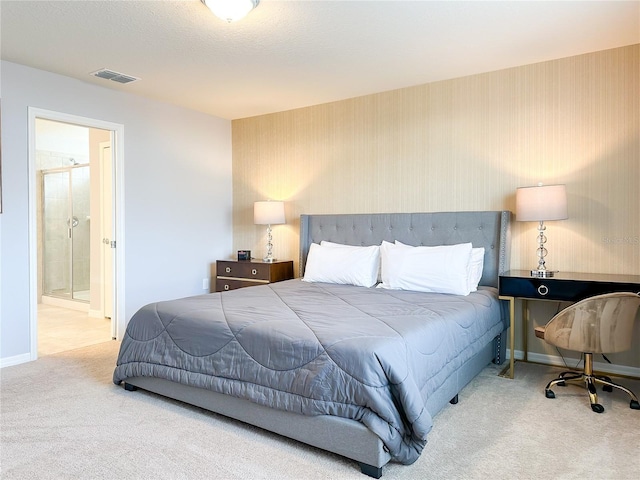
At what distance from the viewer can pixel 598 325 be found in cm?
272

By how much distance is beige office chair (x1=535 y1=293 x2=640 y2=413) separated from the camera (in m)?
2.67

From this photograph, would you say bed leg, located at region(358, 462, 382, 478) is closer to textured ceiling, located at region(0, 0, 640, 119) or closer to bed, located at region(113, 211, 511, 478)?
bed, located at region(113, 211, 511, 478)

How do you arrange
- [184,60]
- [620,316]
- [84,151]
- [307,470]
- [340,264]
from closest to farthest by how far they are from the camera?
1. [307,470]
2. [620,316]
3. [184,60]
4. [340,264]
5. [84,151]

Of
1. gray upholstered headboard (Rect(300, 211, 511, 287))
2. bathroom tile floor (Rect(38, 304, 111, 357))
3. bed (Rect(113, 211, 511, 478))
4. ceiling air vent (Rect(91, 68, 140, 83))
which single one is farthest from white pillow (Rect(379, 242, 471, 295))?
bathroom tile floor (Rect(38, 304, 111, 357))

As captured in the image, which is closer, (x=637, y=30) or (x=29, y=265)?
(x=637, y=30)

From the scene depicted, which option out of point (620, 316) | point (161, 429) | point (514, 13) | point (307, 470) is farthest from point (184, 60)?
point (620, 316)

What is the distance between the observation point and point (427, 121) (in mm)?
4223

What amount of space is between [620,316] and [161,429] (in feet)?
9.07

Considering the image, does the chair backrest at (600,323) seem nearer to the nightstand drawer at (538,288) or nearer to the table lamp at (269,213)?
the nightstand drawer at (538,288)

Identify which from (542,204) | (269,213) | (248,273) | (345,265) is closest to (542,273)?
(542,204)

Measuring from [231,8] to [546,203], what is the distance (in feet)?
8.27

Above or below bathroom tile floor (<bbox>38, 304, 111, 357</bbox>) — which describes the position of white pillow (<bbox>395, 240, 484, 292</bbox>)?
above

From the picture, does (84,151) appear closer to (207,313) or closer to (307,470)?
(207,313)

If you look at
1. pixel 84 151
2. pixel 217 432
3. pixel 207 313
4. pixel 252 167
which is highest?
pixel 84 151
